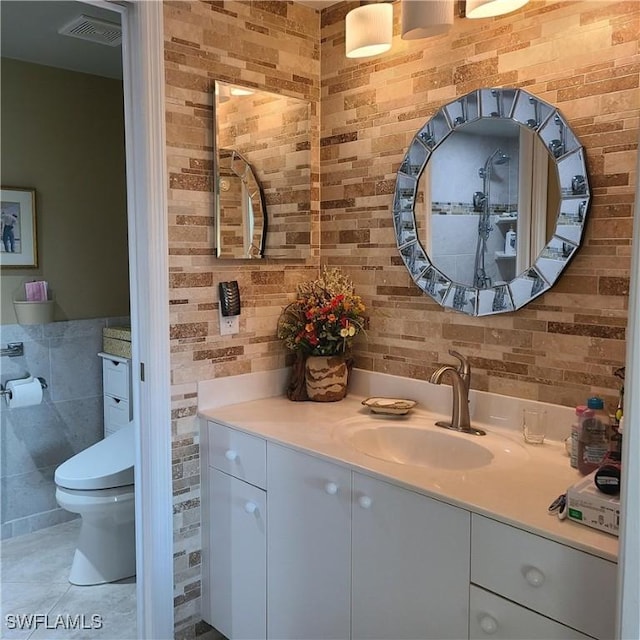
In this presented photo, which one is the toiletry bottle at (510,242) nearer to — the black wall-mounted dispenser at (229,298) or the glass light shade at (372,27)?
the glass light shade at (372,27)

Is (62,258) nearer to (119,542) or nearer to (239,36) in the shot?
(119,542)

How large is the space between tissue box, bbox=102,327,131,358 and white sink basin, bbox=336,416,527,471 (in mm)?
1600

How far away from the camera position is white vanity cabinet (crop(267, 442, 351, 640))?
63.9 inches

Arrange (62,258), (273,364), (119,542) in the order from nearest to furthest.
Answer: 1. (273,364)
2. (119,542)
3. (62,258)

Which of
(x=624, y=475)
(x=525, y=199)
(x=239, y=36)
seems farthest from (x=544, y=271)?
(x=239, y=36)

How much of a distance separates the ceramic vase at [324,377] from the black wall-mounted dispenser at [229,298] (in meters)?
0.33

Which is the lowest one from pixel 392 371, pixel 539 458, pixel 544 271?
pixel 539 458

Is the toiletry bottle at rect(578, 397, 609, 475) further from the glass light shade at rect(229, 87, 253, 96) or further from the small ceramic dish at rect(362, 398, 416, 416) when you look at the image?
the glass light shade at rect(229, 87, 253, 96)

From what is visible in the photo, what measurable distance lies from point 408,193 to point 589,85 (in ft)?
2.13

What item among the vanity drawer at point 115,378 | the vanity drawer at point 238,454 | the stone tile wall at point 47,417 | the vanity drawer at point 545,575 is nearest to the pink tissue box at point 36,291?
the stone tile wall at point 47,417

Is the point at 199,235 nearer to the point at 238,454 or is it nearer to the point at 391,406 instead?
the point at 238,454

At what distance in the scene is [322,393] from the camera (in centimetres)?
221

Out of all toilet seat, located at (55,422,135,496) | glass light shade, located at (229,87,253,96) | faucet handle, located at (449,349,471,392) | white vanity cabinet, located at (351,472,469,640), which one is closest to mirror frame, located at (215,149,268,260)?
glass light shade, located at (229,87,253,96)

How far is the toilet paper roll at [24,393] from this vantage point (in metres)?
2.96
